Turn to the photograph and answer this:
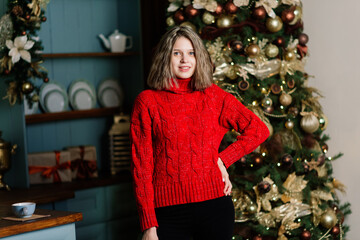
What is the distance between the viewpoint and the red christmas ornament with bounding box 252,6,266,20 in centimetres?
314

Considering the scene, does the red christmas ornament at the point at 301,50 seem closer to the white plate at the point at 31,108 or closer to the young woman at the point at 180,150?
the young woman at the point at 180,150

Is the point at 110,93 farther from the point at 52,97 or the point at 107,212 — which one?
the point at 107,212

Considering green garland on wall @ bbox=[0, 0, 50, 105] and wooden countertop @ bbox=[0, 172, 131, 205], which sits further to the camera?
green garland on wall @ bbox=[0, 0, 50, 105]

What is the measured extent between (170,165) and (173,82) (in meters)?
A: 0.35

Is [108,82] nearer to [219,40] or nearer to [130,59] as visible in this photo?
[130,59]

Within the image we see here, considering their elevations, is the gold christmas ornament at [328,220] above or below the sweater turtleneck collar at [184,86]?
below

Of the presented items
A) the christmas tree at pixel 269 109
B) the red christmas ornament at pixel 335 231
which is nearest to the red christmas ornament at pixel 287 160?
the christmas tree at pixel 269 109

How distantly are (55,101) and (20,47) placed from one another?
720 millimetres

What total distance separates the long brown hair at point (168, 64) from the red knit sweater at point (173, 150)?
4 cm

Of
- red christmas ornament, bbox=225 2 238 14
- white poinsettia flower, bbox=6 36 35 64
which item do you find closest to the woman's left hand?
red christmas ornament, bbox=225 2 238 14

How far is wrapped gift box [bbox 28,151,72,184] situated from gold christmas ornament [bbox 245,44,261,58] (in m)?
1.37

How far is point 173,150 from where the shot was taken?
85.4 inches

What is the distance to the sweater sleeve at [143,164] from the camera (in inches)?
83.7

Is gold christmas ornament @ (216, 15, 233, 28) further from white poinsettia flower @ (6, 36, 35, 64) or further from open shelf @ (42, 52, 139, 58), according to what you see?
white poinsettia flower @ (6, 36, 35, 64)
